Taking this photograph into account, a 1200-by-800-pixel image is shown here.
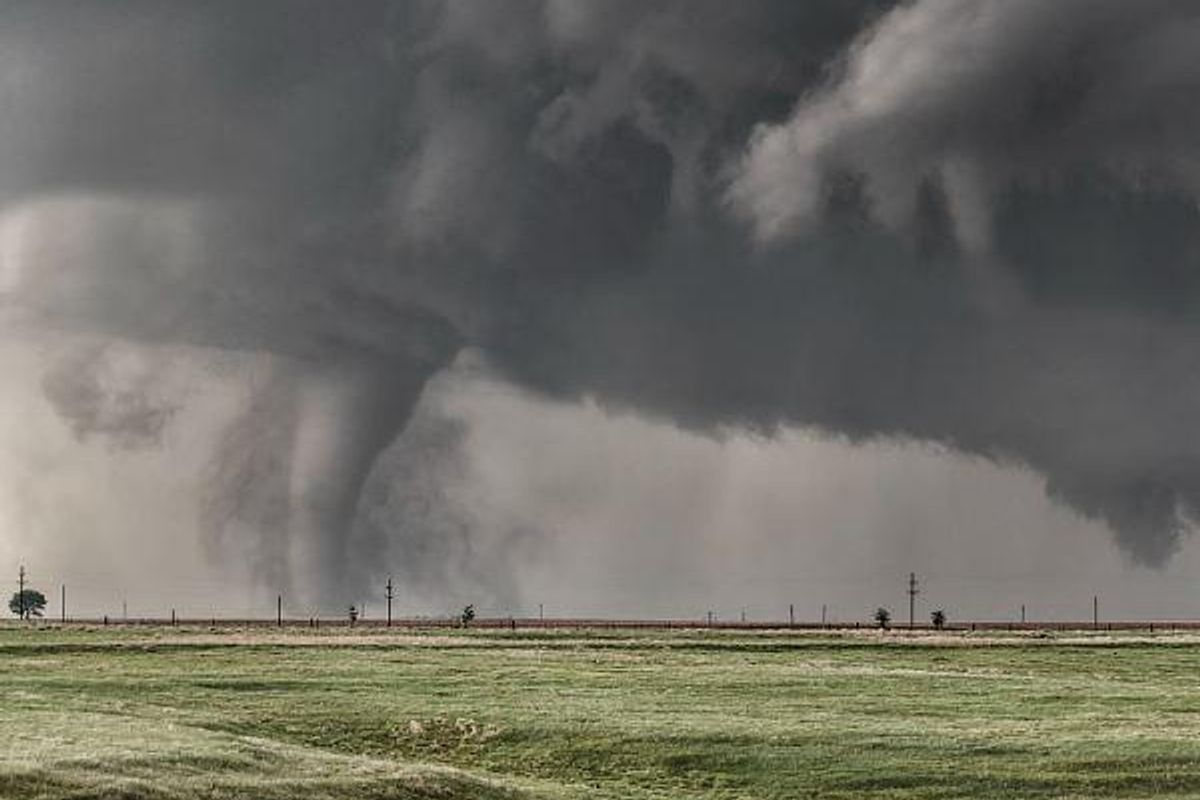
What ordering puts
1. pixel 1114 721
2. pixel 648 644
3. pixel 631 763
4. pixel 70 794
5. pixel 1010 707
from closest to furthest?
pixel 70 794 < pixel 631 763 < pixel 1114 721 < pixel 1010 707 < pixel 648 644

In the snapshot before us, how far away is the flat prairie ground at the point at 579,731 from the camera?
148 feet

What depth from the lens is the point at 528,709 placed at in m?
65.1

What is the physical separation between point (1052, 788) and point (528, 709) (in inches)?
962

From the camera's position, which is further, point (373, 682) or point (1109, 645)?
point (1109, 645)

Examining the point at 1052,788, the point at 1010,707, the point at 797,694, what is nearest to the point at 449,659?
the point at 797,694

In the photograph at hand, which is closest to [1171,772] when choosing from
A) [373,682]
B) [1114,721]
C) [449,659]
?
[1114,721]

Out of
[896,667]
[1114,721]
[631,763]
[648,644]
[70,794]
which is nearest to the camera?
[70,794]

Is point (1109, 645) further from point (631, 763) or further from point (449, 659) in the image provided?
point (631, 763)

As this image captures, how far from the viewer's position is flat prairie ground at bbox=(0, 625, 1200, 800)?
45.2 metres

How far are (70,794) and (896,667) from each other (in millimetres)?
71928

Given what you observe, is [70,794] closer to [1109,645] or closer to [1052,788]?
[1052,788]

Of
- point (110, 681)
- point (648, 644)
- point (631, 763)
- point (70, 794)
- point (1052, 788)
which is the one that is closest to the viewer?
point (70, 794)

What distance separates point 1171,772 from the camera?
50625 mm

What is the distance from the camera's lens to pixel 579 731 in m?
57.9
